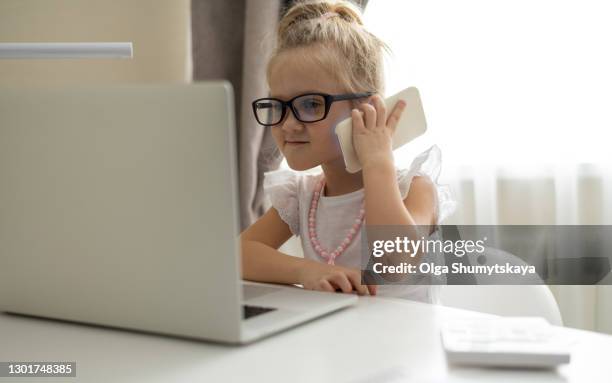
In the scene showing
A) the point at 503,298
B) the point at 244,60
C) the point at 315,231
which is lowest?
the point at 503,298

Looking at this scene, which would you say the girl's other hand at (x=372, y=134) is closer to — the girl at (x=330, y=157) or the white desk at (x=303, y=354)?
the girl at (x=330, y=157)

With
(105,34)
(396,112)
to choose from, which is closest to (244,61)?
(105,34)

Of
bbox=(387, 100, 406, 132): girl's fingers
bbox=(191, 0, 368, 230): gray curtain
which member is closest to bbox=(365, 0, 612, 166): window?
bbox=(191, 0, 368, 230): gray curtain

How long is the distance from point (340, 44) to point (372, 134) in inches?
9.1

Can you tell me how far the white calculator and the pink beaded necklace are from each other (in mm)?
565

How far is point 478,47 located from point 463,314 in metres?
1.25

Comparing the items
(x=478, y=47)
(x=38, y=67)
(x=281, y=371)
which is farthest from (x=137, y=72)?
(x=281, y=371)

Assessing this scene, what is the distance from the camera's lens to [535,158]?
1.87m

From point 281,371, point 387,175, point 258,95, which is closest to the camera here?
point 281,371

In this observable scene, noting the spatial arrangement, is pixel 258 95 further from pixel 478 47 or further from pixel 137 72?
pixel 478 47

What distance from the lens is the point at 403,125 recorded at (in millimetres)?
1184

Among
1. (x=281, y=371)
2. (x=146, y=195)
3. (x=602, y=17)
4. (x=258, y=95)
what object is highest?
(x=602, y=17)

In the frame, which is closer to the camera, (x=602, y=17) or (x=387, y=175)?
(x=387, y=175)

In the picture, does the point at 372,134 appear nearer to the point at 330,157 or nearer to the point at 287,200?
the point at 330,157
